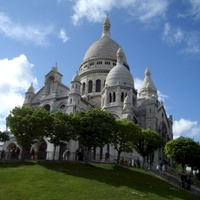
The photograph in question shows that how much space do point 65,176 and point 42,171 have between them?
2588mm

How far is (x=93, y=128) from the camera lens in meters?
39.2

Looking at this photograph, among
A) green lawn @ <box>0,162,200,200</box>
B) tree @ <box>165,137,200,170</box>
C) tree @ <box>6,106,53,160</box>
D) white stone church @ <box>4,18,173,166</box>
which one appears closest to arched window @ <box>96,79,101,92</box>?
white stone church @ <box>4,18,173,166</box>

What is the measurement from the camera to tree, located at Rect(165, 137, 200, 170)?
4750cm

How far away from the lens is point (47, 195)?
2459 centimetres

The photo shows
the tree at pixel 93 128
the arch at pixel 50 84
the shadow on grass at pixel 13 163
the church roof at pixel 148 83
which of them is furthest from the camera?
the church roof at pixel 148 83

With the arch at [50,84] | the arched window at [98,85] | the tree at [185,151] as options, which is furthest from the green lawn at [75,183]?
the arched window at [98,85]

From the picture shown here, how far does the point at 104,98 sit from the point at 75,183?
124ft

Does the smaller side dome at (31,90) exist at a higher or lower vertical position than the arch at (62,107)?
higher

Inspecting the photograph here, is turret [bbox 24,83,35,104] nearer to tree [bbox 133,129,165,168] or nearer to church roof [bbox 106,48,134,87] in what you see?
church roof [bbox 106,48,134,87]

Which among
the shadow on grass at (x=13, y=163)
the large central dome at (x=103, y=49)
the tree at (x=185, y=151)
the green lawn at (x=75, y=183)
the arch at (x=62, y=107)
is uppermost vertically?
the large central dome at (x=103, y=49)

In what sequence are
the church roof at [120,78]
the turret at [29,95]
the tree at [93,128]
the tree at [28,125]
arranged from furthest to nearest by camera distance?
the turret at [29,95] < the church roof at [120,78] < the tree at [93,128] < the tree at [28,125]

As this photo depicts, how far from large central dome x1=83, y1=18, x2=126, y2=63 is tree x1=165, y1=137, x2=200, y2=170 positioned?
35.4m

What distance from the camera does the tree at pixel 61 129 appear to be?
129 feet

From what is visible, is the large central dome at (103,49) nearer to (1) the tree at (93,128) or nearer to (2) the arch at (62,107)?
(2) the arch at (62,107)
